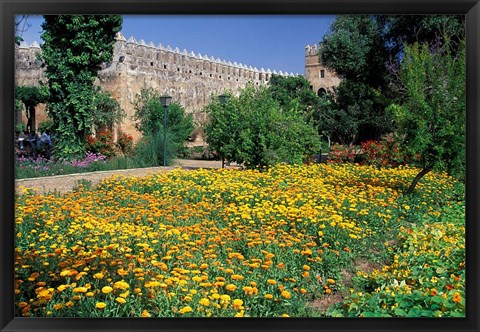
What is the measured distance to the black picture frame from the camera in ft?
8.92

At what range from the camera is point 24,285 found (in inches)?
145

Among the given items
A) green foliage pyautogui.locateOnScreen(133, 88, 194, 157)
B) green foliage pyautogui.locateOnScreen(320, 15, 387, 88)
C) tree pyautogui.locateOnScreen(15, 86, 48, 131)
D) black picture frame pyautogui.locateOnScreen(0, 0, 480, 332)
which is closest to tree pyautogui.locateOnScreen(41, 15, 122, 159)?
green foliage pyautogui.locateOnScreen(133, 88, 194, 157)

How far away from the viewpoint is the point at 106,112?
16375mm

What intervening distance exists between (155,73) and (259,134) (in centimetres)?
967

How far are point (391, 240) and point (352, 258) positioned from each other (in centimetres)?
84

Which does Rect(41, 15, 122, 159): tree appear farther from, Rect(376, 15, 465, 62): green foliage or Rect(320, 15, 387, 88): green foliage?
Rect(376, 15, 465, 62): green foliage

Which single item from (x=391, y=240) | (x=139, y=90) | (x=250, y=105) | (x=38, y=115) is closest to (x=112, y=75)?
(x=139, y=90)

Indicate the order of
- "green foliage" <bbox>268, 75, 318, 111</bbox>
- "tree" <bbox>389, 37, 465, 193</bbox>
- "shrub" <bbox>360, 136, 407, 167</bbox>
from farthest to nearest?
"green foliage" <bbox>268, 75, 318, 111</bbox> → "shrub" <bbox>360, 136, 407, 167</bbox> → "tree" <bbox>389, 37, 465, 193</bbox>

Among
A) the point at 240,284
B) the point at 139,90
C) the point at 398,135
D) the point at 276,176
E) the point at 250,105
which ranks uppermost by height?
the point at 139,90

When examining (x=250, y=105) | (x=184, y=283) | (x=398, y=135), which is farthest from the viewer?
(x=250, y=105)

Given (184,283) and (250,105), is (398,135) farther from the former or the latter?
(184,283)

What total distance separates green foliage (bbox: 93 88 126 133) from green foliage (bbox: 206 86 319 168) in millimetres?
5777

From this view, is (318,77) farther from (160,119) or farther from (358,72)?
(358,72)

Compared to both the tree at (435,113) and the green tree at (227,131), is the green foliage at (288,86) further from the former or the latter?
the tree at (435,113)
